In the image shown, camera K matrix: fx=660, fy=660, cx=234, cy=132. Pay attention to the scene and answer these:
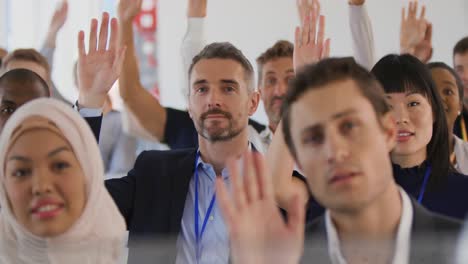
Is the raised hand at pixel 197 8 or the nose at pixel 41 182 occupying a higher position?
the raised hand at pixel 197 8

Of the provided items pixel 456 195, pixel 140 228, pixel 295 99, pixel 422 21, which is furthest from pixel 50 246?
pixel 422 21

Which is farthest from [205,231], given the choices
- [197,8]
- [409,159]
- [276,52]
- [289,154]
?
[276,52]

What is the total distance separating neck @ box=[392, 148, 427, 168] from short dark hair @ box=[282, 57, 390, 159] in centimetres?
19

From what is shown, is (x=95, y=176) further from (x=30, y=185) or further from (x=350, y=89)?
(x=350, y=89)

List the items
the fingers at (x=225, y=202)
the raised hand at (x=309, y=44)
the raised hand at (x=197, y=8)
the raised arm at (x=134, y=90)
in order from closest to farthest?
the fingers at (x=225, y=202)
the raised hand at (x=309, y=44)
the raised arm at (x=134, y=90)
the raised hand at (x=197, y=8)

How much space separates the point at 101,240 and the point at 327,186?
1.04 ft

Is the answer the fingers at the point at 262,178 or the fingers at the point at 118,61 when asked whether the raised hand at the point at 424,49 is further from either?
the fingers at the point at 262,178

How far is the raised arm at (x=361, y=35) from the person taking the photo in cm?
108

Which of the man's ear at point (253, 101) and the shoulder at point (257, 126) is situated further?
the shoulder at point (257, 126)

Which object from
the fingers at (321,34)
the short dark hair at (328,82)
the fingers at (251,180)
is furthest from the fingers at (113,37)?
the fingers at (251,180)

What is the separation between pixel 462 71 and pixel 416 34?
0.63 ft

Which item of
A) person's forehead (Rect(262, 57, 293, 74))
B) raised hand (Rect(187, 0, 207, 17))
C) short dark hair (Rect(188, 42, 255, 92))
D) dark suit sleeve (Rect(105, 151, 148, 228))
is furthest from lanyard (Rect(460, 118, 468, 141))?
dark suit sleeve (Rect(105, 151, 148, 228))

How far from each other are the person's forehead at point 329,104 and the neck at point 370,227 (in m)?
0.10

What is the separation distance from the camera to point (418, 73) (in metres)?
0.96
